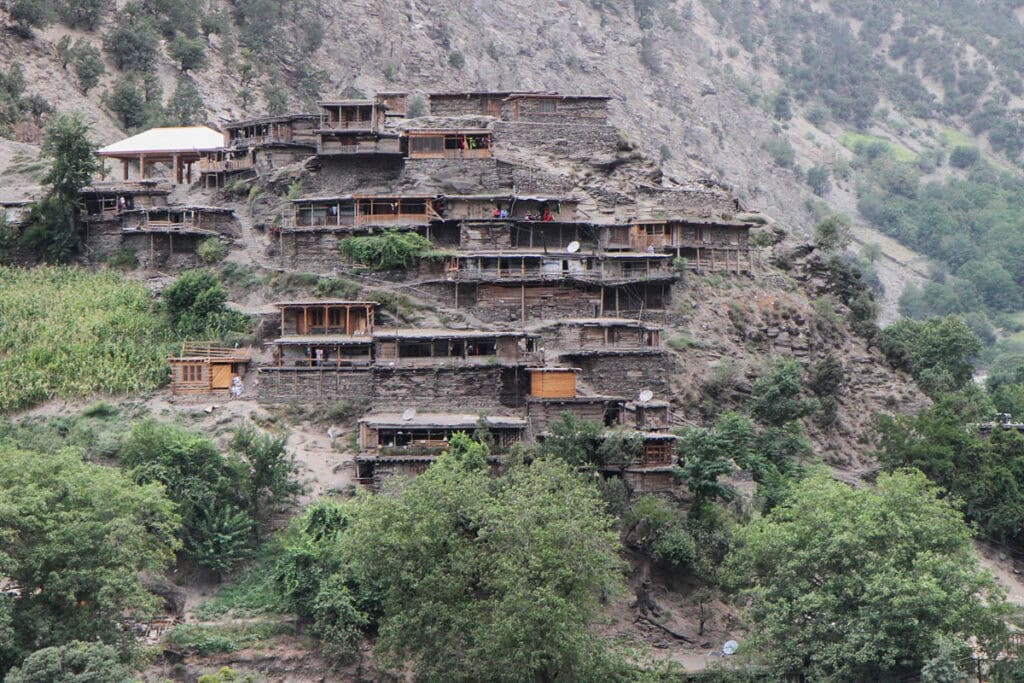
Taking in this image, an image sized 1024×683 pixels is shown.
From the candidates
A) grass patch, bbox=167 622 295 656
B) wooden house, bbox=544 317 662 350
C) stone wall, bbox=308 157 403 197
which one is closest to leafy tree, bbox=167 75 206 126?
stone wall, bbox=308 157 403 197

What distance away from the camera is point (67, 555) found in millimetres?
→ 60625

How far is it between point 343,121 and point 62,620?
→ 35453mm

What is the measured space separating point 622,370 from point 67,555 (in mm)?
26852

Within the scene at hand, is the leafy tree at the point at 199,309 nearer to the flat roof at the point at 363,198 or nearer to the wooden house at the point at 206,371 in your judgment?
the wooden house at the point at 206,371

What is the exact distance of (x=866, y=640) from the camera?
62.3m

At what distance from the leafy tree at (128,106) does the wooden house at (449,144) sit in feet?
115

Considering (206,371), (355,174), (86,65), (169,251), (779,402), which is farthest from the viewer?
(86,65)

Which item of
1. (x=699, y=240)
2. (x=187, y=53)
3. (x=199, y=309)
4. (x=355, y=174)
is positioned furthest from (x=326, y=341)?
(x=187, y=53)

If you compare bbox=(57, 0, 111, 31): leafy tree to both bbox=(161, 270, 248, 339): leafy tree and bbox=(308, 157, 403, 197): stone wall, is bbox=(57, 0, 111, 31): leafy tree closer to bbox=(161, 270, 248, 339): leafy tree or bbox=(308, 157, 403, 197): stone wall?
bbox=(308, 157, 403, 197): stone wall

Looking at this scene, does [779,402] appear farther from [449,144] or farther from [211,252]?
[211,252]

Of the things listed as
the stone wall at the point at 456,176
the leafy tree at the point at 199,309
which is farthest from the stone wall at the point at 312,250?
the stone wall at the point at 456,176

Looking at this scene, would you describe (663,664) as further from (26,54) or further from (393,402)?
(26,54)

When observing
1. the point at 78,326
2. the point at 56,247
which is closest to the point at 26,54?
the point at 56,247

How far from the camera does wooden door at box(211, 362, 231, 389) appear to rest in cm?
7744
